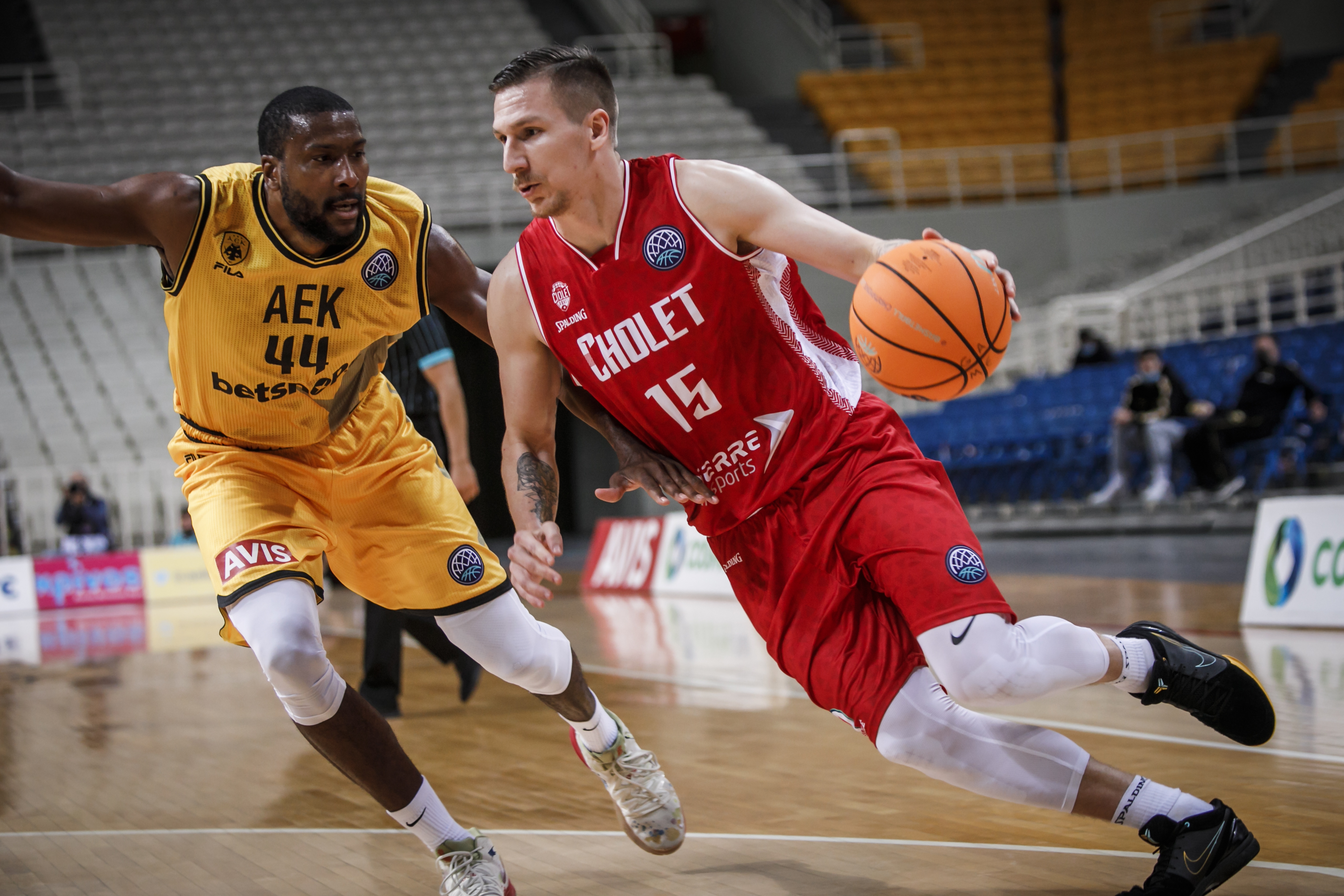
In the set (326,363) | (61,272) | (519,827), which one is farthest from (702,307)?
(61,272)

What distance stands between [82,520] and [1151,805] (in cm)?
1450

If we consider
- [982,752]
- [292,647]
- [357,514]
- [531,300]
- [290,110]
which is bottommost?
[982,752]

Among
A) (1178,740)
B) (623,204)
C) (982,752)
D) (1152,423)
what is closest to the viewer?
(982,752)

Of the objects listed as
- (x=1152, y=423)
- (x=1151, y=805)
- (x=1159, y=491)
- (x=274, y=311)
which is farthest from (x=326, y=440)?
(x=1159, y=491)

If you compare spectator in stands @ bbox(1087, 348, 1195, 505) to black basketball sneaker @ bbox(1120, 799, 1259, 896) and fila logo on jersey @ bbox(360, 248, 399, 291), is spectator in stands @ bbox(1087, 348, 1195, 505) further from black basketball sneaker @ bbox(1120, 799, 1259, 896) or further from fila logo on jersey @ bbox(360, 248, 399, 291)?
fila logo on jersey @ bbox(360, 248, 399, 291)

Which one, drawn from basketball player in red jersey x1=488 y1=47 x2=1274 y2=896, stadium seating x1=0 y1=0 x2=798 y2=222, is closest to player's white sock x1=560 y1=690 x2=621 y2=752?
basketball player in red jersey x1=488 y1=47 x2=1274 y2=896

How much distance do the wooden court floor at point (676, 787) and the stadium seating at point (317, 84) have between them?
12.3 m

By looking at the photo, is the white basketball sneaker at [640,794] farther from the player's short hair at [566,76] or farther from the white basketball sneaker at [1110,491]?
the white basketball sneaker at [1110,491]

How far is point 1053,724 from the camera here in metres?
4.76

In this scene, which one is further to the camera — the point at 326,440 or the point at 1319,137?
the point at 1319,137

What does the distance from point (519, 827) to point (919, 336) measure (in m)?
2.15

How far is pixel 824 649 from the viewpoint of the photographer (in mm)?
2803

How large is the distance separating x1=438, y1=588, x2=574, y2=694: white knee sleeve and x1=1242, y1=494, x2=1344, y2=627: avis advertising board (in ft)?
16.0

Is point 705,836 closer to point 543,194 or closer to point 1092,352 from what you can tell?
point 543,194
